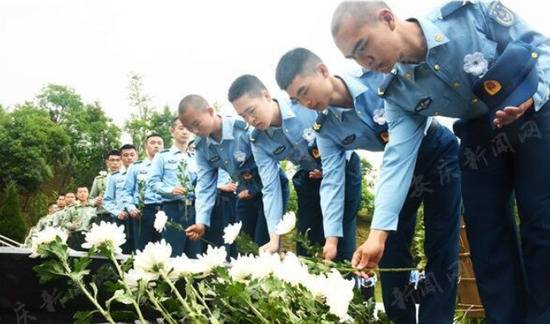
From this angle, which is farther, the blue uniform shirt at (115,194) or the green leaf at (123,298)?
the blue uniform shirt at (115,194)

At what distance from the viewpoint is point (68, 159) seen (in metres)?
39.3

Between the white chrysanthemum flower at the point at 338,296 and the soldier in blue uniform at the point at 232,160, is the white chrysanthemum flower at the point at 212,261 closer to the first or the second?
the white chrysanthemum flower at the point at 338,296

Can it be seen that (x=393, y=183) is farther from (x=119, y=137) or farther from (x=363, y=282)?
(x=119, y=137)

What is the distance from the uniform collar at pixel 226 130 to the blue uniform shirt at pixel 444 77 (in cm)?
235

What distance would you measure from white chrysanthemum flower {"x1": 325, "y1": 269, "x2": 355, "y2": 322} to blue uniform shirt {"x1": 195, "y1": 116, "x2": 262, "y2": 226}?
3.26m

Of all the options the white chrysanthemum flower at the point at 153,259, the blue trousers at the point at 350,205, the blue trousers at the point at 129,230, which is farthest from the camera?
the blue trousers at the point at 129,230

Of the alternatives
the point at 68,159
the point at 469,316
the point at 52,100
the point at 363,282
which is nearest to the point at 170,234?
the point at 363,282

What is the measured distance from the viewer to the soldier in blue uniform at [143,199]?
278 inches

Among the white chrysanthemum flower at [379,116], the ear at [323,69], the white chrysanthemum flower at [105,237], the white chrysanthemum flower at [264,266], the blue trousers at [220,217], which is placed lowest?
the blue trousers at [220,217]

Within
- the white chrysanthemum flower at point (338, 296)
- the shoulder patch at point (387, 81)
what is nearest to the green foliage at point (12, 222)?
the shoulder patch at point (387, 81)

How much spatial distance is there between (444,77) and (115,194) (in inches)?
298

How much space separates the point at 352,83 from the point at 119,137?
4349cm

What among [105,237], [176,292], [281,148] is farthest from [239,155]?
[176,292]

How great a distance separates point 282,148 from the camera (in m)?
4.02
